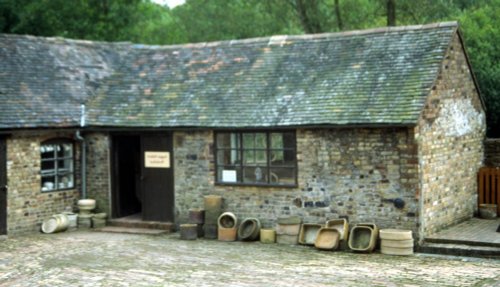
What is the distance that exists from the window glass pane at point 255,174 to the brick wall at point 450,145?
3985 mm

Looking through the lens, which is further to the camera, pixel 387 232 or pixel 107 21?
pixel 107 21

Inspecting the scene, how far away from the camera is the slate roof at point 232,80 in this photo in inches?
677

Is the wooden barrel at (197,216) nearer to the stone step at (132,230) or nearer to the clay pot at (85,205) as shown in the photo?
the stone step at (132,230)

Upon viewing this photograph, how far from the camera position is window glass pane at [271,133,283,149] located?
18.0 meters

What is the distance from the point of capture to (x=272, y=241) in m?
17.7

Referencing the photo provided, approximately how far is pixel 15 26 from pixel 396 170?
21.2 m

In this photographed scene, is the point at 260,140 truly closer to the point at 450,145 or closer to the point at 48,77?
the point at 450,145

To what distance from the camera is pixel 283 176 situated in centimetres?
1802

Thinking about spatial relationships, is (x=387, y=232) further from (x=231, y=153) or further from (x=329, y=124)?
(x=231, y=153)

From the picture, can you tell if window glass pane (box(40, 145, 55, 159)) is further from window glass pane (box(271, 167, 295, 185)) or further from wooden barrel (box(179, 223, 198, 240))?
window glass pane (box(271, 167, 295, 185))

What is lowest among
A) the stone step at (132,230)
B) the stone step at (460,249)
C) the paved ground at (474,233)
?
the stone step at (460,249)

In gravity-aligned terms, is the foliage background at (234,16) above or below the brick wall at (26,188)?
above

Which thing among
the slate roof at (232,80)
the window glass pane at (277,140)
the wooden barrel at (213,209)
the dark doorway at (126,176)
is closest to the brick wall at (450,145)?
the slate roof at (232,80)

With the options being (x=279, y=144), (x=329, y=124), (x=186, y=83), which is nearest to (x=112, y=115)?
(x=186, y=83)
